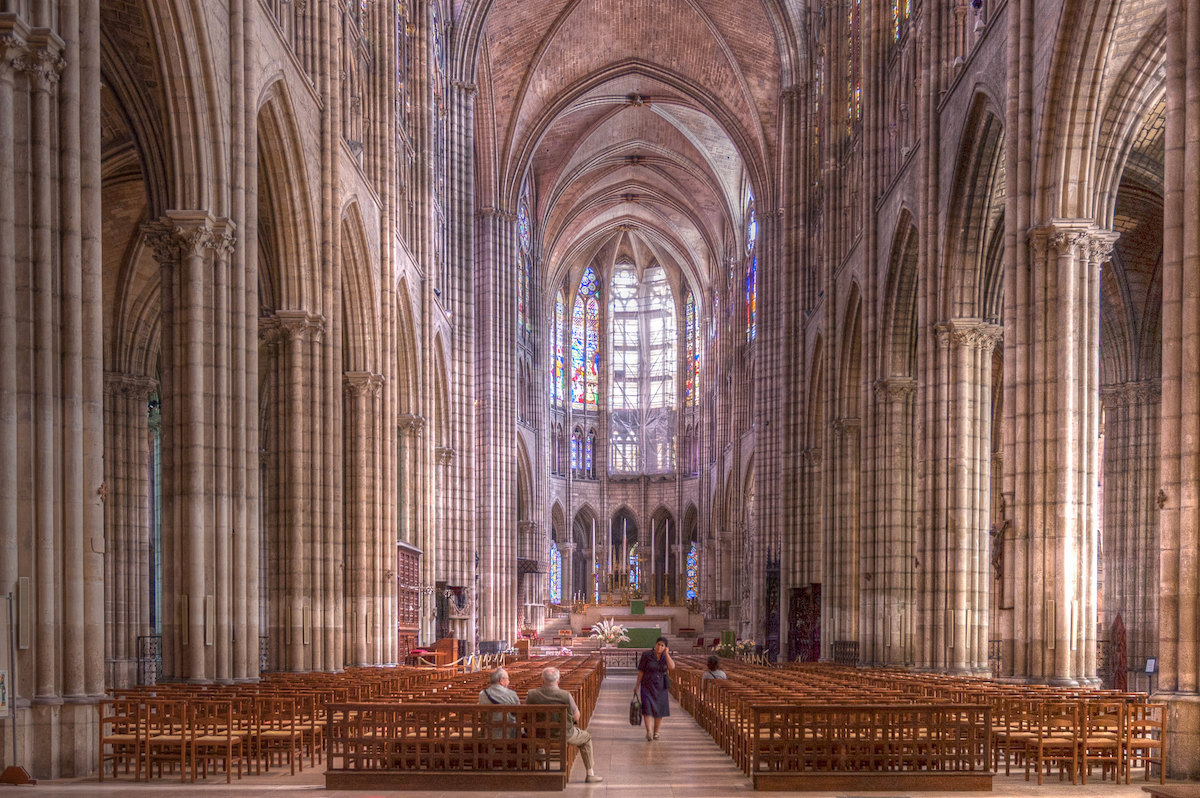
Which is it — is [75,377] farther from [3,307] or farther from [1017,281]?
[1017,281]

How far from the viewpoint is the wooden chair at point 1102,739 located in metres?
11.3

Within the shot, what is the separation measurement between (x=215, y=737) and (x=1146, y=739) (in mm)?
9162

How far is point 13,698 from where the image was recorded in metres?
11.0

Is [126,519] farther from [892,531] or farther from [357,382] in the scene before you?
[892,531]

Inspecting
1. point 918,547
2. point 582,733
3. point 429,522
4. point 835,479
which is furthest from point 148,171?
point 835,479

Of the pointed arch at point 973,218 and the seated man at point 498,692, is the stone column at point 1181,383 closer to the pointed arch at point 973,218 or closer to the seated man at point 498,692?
the seated man at point 498,692

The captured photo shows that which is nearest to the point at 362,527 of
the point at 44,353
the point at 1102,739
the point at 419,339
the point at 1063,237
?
the point at 419,339

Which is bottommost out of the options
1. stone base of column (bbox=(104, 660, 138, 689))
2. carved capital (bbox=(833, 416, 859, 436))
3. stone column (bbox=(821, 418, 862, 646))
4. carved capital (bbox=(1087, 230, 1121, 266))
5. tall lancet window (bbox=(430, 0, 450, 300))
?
Result: stone base of column (bbox=(104, 660, 138, 689))

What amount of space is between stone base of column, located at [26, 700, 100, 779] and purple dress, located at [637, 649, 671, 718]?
7.08 metres

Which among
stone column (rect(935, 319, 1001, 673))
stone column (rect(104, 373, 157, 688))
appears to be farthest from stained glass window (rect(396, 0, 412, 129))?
stone column (rect(935, 319, 1001, 673))

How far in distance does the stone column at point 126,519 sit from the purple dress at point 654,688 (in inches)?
692

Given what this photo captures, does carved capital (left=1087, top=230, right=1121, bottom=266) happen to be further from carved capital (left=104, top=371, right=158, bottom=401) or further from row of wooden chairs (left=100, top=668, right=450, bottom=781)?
carved capital (left=104, top=371, right=158, bottom=401)

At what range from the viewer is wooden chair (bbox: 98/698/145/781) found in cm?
1116

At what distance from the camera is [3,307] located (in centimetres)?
1148
